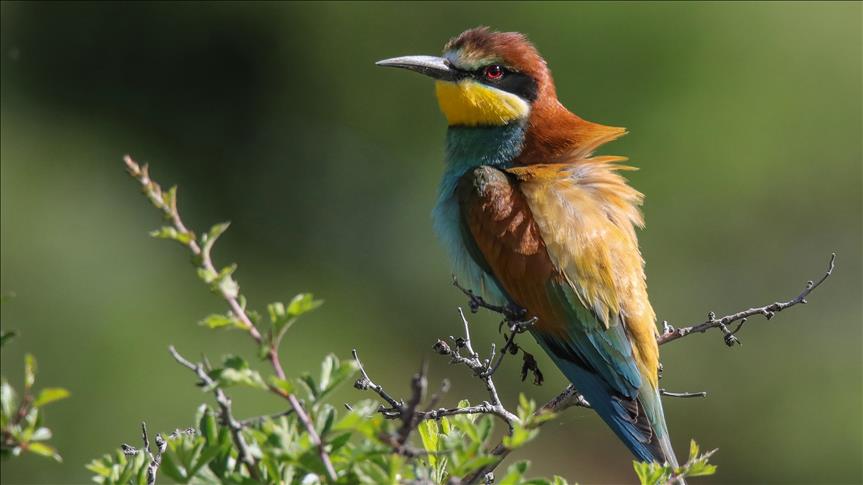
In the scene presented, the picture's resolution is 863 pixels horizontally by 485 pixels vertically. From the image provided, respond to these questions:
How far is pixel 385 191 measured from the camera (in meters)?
5.95

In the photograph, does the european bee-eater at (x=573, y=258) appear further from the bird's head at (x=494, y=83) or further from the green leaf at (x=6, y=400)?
the green leaf at (x=6, y=400)

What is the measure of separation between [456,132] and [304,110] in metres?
4.01

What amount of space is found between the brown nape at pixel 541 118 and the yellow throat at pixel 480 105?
44 millimetres

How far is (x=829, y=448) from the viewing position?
545 cm

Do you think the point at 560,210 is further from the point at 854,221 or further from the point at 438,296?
the point at 854,221

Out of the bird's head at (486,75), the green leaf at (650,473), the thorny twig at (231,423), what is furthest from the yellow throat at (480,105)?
the thorny twig at (231,423)

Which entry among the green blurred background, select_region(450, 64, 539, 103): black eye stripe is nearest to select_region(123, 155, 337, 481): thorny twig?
select_region(450, 64, 539, 103): black eye stripe

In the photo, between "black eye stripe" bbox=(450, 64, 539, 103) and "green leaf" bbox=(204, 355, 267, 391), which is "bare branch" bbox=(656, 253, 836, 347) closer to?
"black eye stripe" bbox=(450, 64, 539, 103)

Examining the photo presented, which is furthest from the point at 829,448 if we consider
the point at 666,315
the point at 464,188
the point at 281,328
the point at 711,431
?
the point at 281,328

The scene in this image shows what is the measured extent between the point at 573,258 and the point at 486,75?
594mm

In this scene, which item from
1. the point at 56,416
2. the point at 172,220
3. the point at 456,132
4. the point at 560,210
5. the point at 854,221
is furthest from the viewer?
the point at 854,221

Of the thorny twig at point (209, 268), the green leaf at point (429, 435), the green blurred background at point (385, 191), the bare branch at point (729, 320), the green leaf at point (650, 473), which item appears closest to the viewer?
the thorny twig at point (209, 268)

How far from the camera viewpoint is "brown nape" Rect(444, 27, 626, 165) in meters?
2.36

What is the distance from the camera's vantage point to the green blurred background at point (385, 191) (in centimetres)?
527
